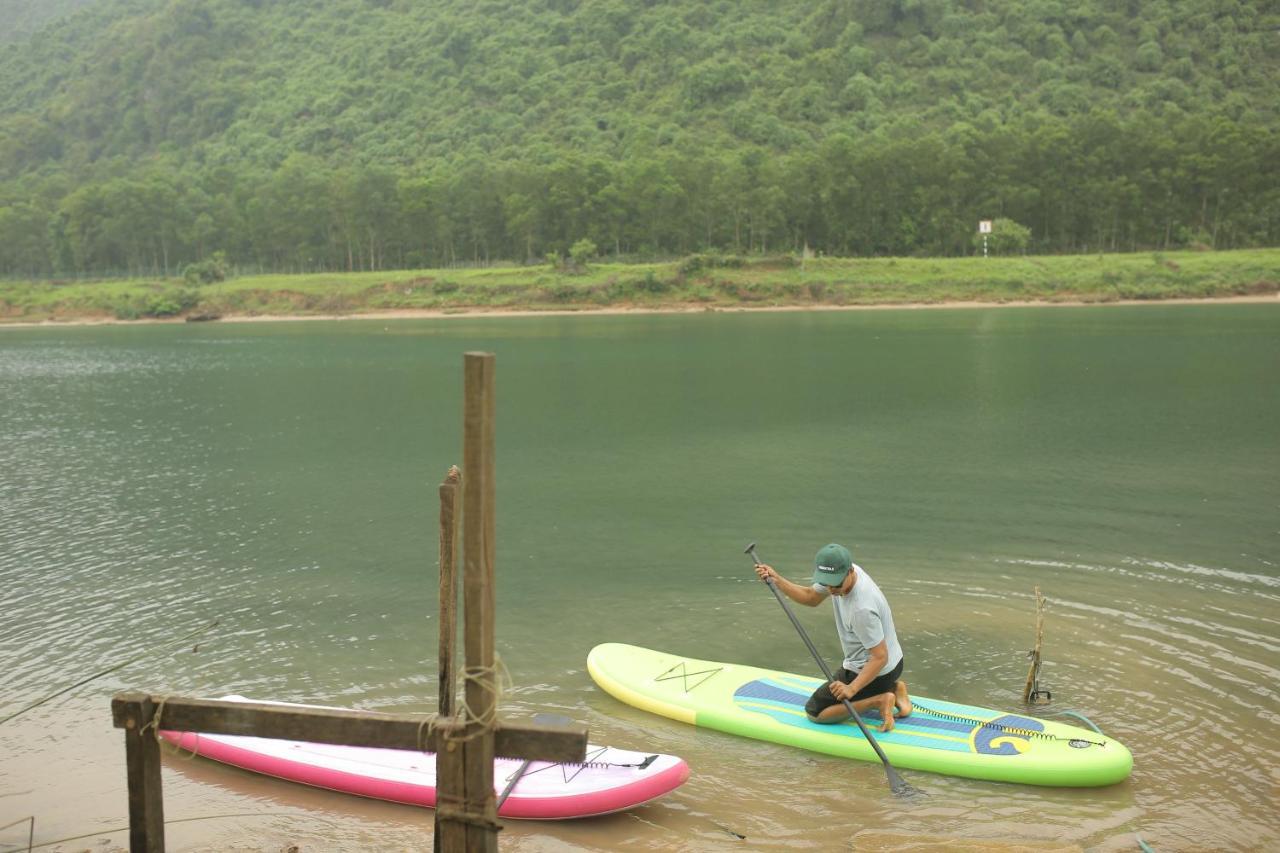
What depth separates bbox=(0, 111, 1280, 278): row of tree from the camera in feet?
302

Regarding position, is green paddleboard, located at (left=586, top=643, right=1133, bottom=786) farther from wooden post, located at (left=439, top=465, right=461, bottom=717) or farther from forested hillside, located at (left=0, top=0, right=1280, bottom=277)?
forested hillside, located at (left=0, top=0, right=1280, bottom=277)

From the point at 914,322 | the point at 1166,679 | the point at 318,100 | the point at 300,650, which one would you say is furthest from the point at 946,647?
the point at 318,100

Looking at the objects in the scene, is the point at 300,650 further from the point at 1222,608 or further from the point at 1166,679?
the point at 1222,608

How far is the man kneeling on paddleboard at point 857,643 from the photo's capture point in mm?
9125

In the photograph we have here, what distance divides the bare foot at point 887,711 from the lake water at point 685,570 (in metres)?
0.59

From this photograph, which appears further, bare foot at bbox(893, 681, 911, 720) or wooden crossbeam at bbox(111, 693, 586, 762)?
bare foot at bbox(893, 681, 911, 720)

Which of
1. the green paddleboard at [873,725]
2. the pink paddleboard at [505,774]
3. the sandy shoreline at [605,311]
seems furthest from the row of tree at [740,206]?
the pink paddleboard at [505,774]

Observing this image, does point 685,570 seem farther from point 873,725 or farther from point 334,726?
point 334,726

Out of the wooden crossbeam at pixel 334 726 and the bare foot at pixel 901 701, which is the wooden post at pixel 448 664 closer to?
the wooden crossbeam at pixel 334 726

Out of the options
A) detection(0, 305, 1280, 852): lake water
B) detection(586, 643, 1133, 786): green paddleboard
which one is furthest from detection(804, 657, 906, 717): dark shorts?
detection(0, 305, 1280, 852): lake water

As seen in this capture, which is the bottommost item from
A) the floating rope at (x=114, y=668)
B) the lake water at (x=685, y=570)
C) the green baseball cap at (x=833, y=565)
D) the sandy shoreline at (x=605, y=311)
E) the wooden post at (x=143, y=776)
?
the floating rope at (x=114, y=668)

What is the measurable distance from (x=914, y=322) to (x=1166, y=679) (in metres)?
57.8

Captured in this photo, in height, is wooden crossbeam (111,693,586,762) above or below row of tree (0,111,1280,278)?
below

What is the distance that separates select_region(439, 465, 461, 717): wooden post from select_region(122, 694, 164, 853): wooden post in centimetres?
199
